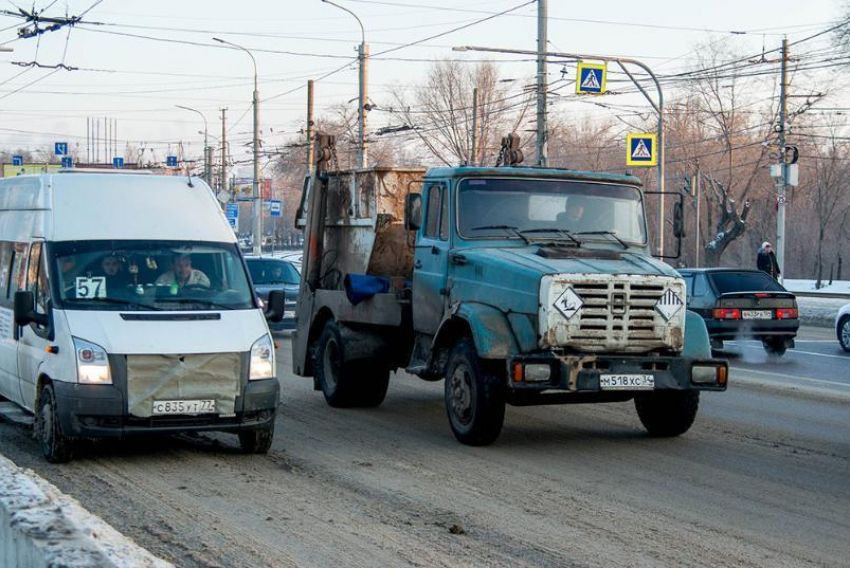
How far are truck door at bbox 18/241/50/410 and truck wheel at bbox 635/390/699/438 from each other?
5.15m

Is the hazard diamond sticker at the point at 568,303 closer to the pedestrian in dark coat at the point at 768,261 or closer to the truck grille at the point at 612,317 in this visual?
the truck grille at the point at 612,317

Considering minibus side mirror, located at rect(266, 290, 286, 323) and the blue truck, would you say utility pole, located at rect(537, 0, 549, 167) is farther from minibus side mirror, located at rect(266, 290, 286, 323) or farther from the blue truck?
minibus side mirror, located at rect(266, 290, 286, 323)

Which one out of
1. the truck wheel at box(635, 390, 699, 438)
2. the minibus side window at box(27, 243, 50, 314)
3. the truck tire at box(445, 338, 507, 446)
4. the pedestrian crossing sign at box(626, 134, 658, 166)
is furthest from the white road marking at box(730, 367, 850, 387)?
the pedestrian crossing sign at box(626, 134, 658, 166)

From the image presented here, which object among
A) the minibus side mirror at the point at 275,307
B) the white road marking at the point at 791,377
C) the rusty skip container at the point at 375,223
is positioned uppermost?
the rusty skip container at the point at 375,223

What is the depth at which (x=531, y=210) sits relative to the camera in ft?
36.1

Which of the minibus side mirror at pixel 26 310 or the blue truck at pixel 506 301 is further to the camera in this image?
the blue truck at pixel 506 301

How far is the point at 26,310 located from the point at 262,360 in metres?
1.94

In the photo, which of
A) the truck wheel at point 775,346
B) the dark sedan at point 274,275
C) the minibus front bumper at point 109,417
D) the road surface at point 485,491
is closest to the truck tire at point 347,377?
the road surface at point 485,491

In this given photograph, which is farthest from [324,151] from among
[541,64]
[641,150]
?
[641,150]

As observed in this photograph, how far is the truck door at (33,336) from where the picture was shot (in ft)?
31.9

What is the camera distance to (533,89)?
1133 inches

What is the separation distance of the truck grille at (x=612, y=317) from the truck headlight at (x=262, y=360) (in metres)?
2.23

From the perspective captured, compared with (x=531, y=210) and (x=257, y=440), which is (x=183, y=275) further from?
→ (x=531, y=210)

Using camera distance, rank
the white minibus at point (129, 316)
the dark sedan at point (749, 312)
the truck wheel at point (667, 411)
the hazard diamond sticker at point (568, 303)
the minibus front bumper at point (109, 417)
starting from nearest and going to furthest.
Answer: the minibus front bumper at point (109, 417) < the white minibus at point (129, 316) < the hazard diamond sticker at point (568, 303) < the truck wheel at point (667, 411) < the dark sedan at point (749, 312)
